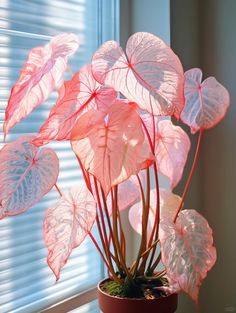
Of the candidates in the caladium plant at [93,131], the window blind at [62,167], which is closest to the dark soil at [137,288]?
the caladium plant at [93,131]

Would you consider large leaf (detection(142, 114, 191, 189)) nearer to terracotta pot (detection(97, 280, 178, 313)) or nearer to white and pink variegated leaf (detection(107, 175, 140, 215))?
white and pink variegated leaf (detection(107, 175, 140, 215))

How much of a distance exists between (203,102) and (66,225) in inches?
17.6

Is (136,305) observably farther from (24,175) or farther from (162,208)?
(24,175)

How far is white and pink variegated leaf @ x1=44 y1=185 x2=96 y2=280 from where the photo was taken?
81cm

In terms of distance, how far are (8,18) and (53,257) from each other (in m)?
0.60

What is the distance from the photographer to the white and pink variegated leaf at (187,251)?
0.85 metres

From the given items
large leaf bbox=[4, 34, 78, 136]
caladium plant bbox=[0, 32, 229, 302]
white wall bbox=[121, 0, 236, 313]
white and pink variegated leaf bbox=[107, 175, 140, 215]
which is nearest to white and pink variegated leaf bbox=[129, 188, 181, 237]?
white and pink variegated leaf bbox=[107, 175, 140, 215]

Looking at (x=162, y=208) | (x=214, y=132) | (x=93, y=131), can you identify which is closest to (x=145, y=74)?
(x=93, y=131)

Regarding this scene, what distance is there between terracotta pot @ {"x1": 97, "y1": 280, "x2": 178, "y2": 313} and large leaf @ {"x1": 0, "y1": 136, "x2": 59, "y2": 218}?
31 cm

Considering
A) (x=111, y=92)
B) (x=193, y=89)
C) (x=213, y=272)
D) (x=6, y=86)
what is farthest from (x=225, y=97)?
(x=213, y=272)

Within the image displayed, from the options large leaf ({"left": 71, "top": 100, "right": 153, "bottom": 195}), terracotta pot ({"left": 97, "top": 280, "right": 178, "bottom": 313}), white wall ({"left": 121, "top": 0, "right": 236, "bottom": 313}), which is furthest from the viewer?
white wall ({"left": 121, "top": 0, "right": 236, "bottom": 313})

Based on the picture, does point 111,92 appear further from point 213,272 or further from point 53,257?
point 213,272

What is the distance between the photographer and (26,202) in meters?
0.78

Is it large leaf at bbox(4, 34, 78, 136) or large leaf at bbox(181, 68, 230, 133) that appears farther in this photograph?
large leaf at bbox(181, 68, 230, 133)
